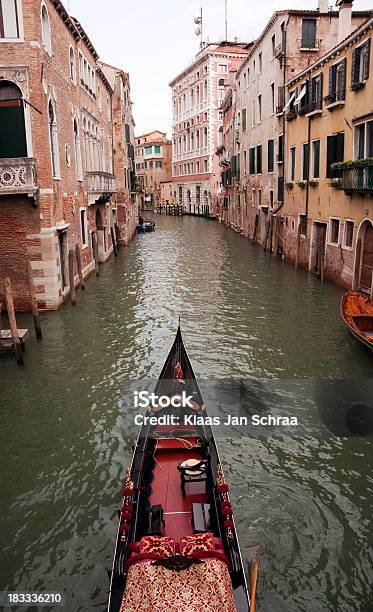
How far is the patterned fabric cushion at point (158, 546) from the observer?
12.2 feet

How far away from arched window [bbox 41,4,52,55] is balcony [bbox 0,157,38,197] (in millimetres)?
3141

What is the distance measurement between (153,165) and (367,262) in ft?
196

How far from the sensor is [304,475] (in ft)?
20.2

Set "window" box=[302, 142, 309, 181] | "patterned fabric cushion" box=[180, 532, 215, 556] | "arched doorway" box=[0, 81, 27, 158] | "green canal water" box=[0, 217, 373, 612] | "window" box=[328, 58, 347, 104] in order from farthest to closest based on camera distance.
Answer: "window" box=[302, 142, 309, 181] → "window" box=[328, 58, 347, 104] → "arched doorway" box=[0, 81, 27, 158] → "green canal water" box=[0, 217, 373, 612] → "patterned fabric cushion" box=[180, 532, 215, 556]

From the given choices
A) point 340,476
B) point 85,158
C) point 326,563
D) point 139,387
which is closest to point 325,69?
point 85,158

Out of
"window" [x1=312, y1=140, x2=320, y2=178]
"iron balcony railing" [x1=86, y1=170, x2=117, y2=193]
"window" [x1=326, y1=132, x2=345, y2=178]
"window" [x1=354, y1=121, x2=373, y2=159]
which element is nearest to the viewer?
"window" [x1=354, y1=121, x2=373, y2=159]

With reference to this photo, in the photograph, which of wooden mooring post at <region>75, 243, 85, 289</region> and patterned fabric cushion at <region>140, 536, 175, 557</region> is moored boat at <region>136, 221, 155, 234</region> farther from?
patterned fabric cushion at <region>140, 536, 175, 557</region>

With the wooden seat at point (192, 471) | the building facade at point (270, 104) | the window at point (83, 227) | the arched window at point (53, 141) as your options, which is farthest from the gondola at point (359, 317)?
the building facade at point (270, 104)

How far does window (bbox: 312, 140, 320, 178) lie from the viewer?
16984 millimetres

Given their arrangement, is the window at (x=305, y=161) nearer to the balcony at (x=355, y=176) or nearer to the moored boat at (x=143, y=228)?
the balcony at (x=355, y=176)

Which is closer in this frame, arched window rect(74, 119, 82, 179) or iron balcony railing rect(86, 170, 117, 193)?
arched window rect(74, 119, 82, 179)

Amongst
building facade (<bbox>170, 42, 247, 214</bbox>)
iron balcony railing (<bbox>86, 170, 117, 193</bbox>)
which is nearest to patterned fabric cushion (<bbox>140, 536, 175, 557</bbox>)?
iron balcony railing (<bbox>86, 170, 117, 193</bbox>)

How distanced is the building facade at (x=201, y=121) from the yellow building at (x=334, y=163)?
26266 millimetres

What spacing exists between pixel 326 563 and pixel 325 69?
1474cm
